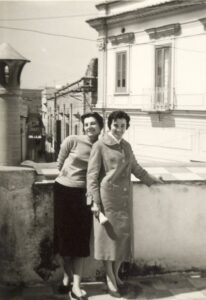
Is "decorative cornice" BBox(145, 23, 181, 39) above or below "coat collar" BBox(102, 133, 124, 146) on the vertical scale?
above

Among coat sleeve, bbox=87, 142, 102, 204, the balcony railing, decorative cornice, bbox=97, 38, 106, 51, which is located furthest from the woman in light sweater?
decorative cornice, bbox=97, 38, 106, 51

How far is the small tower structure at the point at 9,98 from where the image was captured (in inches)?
125

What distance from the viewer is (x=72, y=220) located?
10.5ft

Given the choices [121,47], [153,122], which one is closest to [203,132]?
[153,122]

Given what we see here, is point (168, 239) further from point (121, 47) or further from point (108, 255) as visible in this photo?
point (121, 47)

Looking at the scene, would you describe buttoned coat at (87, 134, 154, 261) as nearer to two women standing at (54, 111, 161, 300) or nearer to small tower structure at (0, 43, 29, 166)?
two women standing at (54, 111, 161, 300)

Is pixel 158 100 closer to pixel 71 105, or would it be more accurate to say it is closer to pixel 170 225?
pixel 71 105

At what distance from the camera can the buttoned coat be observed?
314 centimetres

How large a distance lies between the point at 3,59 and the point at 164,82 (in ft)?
37.2

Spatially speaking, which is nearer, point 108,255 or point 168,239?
point 108,255

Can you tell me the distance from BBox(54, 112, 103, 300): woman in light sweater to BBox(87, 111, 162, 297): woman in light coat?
0.32 feet

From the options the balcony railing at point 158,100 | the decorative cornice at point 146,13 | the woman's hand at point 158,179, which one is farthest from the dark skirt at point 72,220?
the balcony railing at point 158,100

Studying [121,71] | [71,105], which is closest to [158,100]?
[121,71]

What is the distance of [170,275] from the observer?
3701 millimetres
